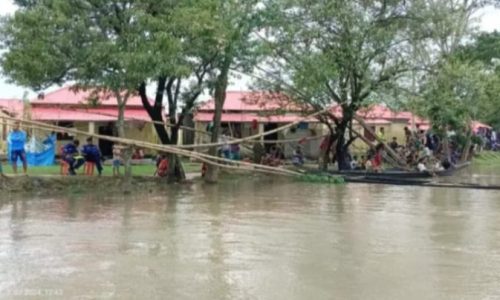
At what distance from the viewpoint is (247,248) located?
10297mm

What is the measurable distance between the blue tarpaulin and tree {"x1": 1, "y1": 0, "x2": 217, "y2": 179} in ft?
28.1

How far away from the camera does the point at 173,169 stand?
71.9ft

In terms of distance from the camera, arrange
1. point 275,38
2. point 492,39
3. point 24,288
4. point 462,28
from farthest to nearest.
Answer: point 492,39, point 462,28, point 275,38, point 24,288

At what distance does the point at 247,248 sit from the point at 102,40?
9.59 metres

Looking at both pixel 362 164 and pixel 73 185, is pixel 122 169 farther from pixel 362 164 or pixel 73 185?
pixel 362 164

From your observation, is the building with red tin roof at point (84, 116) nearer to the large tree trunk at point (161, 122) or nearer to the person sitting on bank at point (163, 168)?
the large tree trunk at point (161, 122)

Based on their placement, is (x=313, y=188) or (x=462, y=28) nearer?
(x=313, y=188)

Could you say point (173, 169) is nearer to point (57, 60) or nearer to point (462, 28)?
point (57, 60)

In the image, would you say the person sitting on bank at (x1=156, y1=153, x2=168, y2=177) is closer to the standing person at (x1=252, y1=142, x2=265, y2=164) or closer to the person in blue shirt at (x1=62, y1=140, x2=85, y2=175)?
the person in blue shirt at (x1=62, y1=140, x2=85, y2=175)

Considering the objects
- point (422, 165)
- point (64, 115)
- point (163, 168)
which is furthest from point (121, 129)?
point (64, 115)

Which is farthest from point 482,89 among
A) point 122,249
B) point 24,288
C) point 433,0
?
point 24,288

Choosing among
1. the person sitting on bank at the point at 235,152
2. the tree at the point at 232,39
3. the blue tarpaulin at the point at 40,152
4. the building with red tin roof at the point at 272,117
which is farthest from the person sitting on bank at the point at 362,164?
the blue tarpaulin at the point at 40,152

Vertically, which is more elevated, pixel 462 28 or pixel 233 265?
pixel 462 28

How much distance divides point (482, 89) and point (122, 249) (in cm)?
1947
